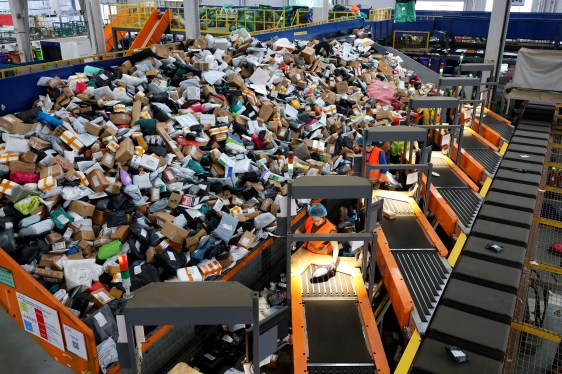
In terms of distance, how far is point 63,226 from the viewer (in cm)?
495

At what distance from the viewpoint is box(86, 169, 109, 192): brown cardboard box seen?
5.40 m

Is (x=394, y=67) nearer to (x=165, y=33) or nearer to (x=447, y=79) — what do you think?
(x=447, y=79)

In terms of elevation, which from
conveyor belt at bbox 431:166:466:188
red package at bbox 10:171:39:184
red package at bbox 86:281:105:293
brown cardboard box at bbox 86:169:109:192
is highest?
red package at bbox 10:171:39:184

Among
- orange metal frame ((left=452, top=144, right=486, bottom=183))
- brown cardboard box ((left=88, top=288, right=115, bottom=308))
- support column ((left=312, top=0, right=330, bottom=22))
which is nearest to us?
brown cardboard box ((left=88, top=288, right=115, bottom=308))

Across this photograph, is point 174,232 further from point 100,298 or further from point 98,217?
point 100,298

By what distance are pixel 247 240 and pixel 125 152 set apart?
194cm

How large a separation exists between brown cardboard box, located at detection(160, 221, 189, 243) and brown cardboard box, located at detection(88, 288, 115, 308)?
97 centimetres

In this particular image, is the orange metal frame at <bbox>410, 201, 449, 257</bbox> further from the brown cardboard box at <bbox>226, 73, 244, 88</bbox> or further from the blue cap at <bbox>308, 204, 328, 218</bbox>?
the brown cardboard box at <bbox>226, 73, 244, 88</bbox>

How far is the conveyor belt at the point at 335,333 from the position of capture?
3783 millimetres

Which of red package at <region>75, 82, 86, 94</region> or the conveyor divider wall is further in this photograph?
red package at <region>75, 82, 86, 94</region>

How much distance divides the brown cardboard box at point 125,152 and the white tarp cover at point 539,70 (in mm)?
8957

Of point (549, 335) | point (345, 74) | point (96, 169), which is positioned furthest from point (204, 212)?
point (345, 74)

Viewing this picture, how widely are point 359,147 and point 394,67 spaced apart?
570cm

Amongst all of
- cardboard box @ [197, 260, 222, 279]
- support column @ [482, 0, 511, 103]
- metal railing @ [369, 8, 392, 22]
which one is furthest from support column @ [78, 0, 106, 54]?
metal railing @ [369, 8, 392, 22]
